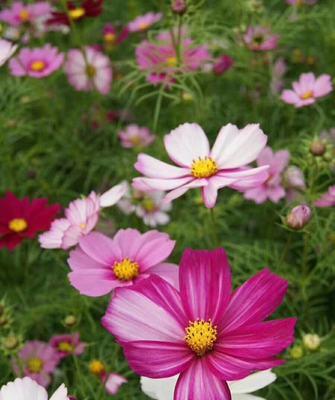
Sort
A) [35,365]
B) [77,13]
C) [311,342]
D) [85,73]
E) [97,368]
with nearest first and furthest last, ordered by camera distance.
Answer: [311,342] < [97,368] < [35,365] < [77,13] < [85,73]

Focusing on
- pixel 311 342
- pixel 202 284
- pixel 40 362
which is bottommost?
pixel 40 362

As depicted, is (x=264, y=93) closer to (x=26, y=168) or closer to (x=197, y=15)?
(x=197, y=15)

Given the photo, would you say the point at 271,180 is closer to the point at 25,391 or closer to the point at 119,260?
the point at 119,260

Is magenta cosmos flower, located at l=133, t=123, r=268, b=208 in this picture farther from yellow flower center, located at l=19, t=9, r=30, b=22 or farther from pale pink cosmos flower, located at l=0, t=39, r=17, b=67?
yellow flower center, located at l=19, t=9, r=30, b=22

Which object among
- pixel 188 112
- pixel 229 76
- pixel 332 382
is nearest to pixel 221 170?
pixel 332 382

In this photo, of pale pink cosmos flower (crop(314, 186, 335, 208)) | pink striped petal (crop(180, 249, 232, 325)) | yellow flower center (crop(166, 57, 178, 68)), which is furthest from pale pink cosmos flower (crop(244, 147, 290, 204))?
pink striped petal (crop(180, 249, 232, 325))

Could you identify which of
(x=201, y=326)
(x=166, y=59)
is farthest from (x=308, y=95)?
(x=201, y=326)

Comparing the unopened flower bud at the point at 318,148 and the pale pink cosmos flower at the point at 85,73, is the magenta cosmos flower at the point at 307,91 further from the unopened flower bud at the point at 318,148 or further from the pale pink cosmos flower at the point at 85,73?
the pale pink cosmos flower at the point at 85,73

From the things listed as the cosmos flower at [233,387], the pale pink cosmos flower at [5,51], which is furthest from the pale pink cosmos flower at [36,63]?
the cosmos flower at [233,387]
